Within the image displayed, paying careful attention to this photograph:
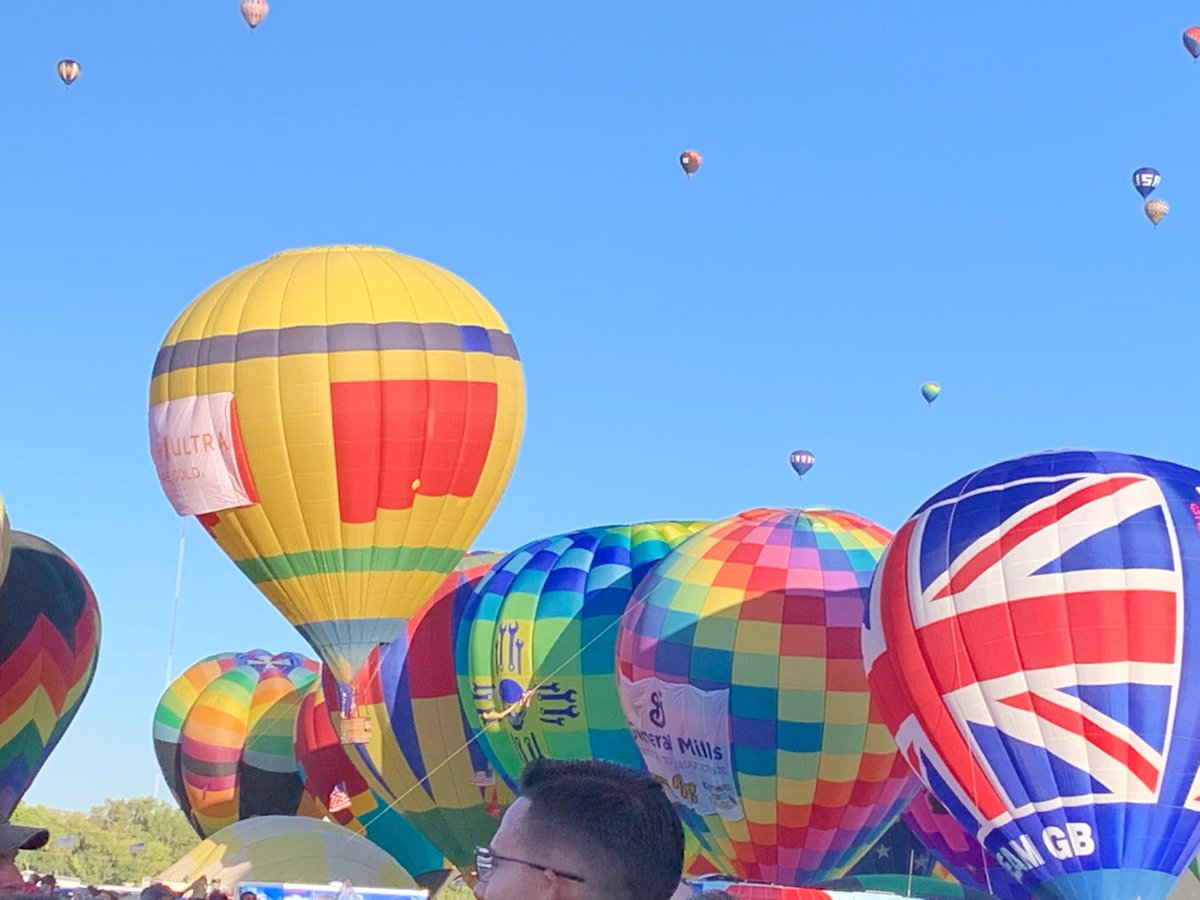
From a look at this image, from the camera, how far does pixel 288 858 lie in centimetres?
1474

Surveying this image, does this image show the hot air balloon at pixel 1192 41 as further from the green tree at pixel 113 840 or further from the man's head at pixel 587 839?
the man's head at pixel 587 839

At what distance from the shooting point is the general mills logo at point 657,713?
15.6m

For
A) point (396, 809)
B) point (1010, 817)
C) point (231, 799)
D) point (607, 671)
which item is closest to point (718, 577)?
point (607, 671)

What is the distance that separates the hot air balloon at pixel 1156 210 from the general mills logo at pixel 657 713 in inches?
377

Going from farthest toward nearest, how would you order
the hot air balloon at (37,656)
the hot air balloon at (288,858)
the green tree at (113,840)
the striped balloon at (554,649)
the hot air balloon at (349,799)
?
1. the green tree at (113,840)
2. the hot air balloon at (349,799)
3. the striped balloon at (554,649)
4. the hot air balloon at (37,656)
5. the hot air balloon at (288,858)

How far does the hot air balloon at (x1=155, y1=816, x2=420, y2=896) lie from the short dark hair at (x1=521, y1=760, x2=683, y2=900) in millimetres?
12993

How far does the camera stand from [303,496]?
15719mm

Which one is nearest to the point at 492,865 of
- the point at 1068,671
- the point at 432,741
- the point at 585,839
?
the point at 585,839

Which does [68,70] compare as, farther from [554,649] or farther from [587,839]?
[587,839]

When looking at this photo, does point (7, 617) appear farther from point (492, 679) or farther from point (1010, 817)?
point (1010, 817)

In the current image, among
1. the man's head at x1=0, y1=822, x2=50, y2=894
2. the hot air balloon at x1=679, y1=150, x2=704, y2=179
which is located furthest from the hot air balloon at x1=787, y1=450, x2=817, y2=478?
the man's head at x1=0, y1=822, x2=50, y2=894

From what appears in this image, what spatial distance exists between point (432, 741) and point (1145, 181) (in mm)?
9899

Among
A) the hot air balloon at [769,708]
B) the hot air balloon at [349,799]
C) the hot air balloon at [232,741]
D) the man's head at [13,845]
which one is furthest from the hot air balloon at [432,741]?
the man's head at [13,845]

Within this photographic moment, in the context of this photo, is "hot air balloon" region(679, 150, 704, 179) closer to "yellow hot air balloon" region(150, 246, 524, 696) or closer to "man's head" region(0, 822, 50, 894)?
"yellow hot air balloon" region(150, 246, 524, 696)
